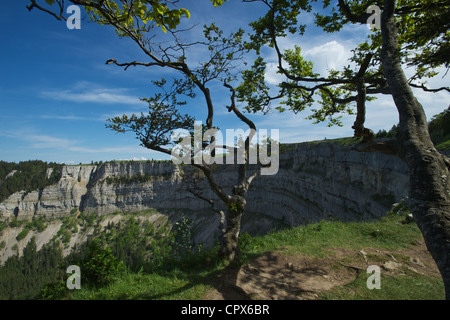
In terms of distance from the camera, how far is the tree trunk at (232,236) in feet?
28.5

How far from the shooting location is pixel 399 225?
480 inches

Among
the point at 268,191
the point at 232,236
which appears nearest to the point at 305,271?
the point at 232,236

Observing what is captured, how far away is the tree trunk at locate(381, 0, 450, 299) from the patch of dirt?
3.73 m

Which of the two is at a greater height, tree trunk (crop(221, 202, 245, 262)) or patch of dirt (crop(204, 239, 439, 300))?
tree trunk (crop(221, 202, 245, 262))

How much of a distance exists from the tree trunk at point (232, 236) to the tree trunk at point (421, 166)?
584cm

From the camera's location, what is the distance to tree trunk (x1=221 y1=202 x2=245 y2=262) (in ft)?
28.5

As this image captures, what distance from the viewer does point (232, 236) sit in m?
8.98

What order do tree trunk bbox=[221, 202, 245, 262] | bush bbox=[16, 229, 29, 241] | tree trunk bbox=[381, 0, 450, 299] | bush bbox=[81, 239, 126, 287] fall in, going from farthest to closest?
bush bbox=[16, 229, 29, 241], tree trunk bbox=[221, 202, 245, 262], bush bbox=[81, 239, 126, 287], tree trunk bbox=[381, 0, 450, 299]

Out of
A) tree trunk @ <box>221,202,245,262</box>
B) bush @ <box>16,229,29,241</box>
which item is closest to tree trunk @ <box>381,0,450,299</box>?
tree trunk @ <box>221,202,245,262</box>

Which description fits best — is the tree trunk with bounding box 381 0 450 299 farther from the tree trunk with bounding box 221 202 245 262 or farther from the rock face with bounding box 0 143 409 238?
the tree trunk with bounding box 221 202 245 262

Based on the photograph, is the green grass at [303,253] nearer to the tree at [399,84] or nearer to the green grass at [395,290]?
the green grass at [395,290]

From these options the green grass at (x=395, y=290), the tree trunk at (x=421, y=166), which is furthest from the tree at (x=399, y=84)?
the green grass at (x=395, y=290)
